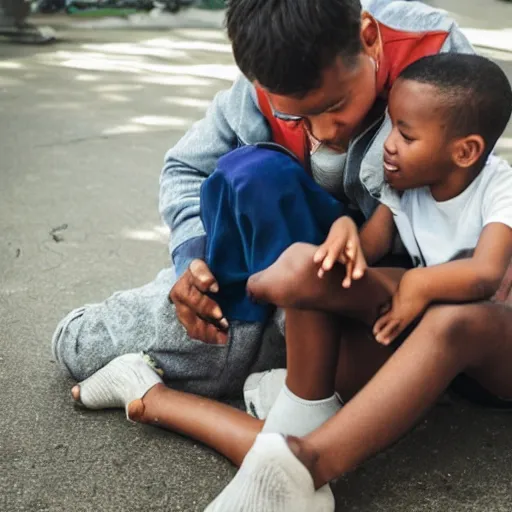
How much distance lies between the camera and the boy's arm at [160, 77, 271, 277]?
163cm

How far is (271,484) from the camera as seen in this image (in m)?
1.21

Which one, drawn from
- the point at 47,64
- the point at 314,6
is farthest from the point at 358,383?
the point at 47,64

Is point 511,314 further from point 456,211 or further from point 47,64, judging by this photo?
point 47,64

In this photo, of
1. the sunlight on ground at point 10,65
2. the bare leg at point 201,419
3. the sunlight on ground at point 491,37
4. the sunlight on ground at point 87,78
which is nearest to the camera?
the bare leg at point 201,419

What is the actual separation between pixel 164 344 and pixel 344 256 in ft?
1.64

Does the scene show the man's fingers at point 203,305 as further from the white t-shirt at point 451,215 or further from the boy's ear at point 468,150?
the boy's ear at point 468,150

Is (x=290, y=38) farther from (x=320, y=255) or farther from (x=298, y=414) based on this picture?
(x=298, y=414)

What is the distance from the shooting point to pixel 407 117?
54.9 inches

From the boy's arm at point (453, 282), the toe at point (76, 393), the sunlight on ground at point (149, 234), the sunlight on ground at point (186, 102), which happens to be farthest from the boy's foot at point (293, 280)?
the sunlight on ground at point (186, 102)

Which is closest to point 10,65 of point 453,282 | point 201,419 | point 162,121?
point 162,121

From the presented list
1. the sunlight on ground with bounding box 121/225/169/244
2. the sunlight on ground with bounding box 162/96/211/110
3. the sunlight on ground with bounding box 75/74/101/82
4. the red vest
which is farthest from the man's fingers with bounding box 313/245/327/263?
the sunlight on ground with bounding box 75/74/101/82

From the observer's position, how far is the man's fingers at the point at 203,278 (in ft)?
4.97

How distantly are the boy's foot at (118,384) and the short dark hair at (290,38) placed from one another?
1.89 feet

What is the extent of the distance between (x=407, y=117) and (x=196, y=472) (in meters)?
0.68
